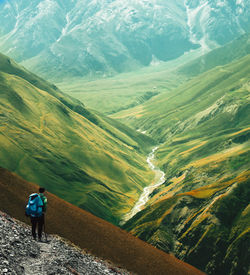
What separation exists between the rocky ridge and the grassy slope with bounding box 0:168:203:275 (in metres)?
4.97

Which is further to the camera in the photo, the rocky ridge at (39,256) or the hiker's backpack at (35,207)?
the hiker's backpack at (35,207)

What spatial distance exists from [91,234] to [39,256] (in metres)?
20.3

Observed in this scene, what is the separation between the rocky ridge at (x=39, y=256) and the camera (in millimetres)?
33625

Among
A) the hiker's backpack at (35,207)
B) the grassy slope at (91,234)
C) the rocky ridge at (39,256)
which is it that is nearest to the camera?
the rocky ridge at (39,256)

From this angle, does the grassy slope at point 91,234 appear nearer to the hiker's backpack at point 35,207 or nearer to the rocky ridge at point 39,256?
the rocky ridge at point 39,256

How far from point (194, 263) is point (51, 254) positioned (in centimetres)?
14127

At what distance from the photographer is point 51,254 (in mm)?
38906

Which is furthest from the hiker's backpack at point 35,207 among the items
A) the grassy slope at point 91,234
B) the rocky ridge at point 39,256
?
the grassy slope at point 91,234

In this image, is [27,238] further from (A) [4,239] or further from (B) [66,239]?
(B) [66,239]

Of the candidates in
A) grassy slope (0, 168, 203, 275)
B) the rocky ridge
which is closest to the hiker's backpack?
the rocky ridge

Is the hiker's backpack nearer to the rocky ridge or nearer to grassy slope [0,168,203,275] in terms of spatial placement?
the rocky ridge

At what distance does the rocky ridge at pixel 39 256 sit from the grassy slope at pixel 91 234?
16.3 ft

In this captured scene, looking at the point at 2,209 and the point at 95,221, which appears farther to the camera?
the point at 95,221

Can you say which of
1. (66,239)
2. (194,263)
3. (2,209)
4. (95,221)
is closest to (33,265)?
(66,239)
